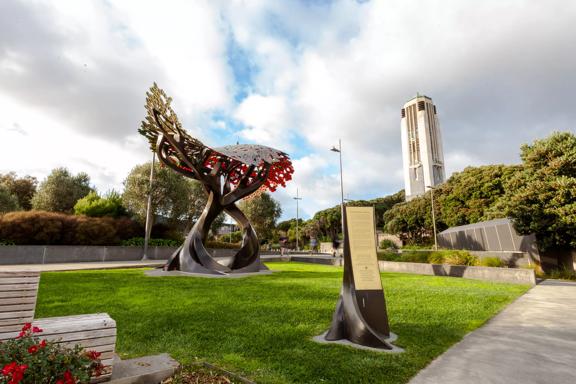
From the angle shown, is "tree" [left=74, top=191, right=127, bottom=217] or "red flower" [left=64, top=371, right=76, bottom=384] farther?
"tree" [left=74, top=191, right=127, bottom=217]

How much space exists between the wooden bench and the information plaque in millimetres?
3721

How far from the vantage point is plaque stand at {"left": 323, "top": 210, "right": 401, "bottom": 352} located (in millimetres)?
4846

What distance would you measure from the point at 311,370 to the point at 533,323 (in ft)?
18.4

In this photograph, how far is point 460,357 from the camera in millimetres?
4316

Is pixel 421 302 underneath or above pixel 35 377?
underneath

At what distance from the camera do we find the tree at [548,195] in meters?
15.3

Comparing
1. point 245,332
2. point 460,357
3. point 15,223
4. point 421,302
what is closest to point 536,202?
point 421,302

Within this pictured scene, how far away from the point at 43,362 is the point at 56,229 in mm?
29681

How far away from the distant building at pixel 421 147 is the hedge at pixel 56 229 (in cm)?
7334

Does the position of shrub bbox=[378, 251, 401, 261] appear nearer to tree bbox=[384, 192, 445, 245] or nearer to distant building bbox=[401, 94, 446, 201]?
tree bbox=[384, 192, 445, 245]

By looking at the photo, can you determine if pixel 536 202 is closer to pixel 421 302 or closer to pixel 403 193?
pixel 421 302

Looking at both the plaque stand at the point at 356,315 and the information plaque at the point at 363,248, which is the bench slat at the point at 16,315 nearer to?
the plaque stand at the point at 356,315

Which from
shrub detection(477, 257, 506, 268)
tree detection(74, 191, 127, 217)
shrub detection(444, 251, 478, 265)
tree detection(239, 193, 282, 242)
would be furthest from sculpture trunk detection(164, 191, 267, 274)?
tree detection(239, 193, 282, 242)

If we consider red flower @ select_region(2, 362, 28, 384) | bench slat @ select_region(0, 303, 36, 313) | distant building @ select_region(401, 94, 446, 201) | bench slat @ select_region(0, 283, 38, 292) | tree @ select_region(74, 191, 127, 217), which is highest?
distant building @ select_region(401, 94, 446, 201)
